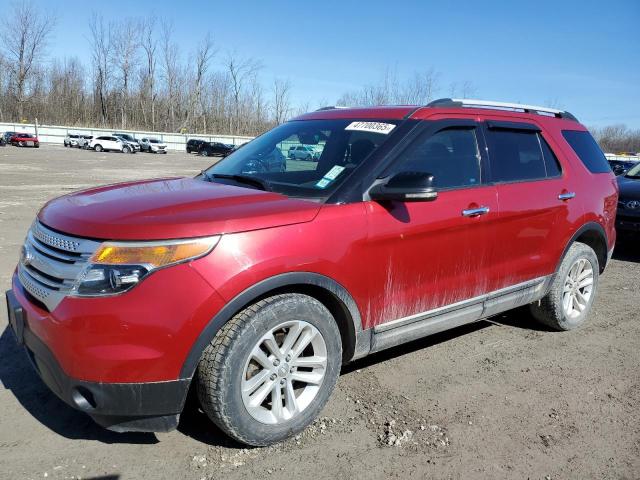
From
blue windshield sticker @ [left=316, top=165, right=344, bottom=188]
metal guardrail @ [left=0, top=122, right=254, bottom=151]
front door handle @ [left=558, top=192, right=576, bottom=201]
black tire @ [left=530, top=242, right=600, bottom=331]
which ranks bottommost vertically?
black tire @ [left=530, top=242, right=600, bottom=331]

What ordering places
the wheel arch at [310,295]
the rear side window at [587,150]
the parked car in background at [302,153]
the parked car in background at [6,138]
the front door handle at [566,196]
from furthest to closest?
1. the parked car in background at [6,138]
2. the rear side window at [587,150]
3. the front door handle at [566,196]
4. the parked car in background at [302,153]
5. the wheel arch at [310,295]

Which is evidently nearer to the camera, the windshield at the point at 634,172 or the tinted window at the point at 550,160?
the tinted window at the point at 550,160

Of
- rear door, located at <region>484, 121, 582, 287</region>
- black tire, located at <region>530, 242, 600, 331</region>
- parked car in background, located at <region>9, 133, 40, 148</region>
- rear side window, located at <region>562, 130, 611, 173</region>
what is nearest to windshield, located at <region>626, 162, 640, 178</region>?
rear side window, located at <region>562, 130, 611, 173</region>

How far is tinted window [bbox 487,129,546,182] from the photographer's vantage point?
382 cm

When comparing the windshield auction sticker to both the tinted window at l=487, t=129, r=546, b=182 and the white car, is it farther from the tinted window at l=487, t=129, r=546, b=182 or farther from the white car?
the white car

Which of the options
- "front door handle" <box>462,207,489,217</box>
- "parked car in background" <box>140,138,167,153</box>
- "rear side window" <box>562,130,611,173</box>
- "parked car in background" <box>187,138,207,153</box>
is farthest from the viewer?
"parked car in background" <box>187,138,207,153</box>

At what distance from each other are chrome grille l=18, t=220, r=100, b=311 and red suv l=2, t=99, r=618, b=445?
1cm

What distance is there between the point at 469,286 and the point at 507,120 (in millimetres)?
1402

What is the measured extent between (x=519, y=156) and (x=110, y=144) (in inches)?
2065

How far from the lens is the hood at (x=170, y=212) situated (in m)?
2.40

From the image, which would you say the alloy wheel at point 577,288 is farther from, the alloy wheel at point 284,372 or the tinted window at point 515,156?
the alloy wheel at point 284,372

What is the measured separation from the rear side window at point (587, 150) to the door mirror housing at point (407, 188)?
231 centimetres

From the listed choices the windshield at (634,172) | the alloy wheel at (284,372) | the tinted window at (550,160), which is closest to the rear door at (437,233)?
the alloy wheel at (284,372)

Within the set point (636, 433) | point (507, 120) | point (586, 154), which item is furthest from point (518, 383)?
point (586, 154)
